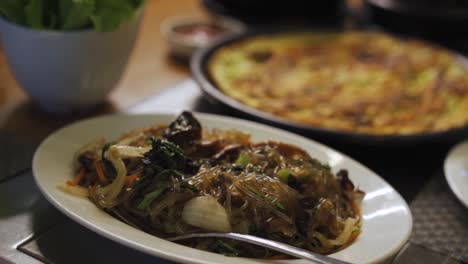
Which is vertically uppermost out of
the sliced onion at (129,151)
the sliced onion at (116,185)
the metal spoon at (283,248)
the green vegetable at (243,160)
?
the sliced onion at (129,151)

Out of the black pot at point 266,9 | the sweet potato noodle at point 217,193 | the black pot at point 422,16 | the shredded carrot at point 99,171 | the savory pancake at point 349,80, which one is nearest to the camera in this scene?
the sweet potato noodle at point 217,193

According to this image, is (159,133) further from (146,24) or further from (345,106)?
(146,24)

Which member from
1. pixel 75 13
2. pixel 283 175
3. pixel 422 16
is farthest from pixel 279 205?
pixel 422 16

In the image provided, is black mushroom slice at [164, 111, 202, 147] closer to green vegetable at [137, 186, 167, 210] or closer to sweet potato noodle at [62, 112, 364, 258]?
sweet potato noodle at [62, 112, 364, 258]

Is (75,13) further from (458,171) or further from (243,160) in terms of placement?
(458,171)

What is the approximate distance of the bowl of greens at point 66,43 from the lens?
1721 mm

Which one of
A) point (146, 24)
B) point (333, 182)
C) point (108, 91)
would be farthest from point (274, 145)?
point (146, 24)

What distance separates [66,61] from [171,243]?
83cm

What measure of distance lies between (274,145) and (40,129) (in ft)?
2.45

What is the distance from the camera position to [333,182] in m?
1.41

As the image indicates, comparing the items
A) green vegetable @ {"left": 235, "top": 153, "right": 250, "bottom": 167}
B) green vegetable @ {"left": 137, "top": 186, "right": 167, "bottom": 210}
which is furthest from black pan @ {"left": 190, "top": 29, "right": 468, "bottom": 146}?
green vegetable @ {"left": 137, "top": 186, "right": 167, "bottom": 210}

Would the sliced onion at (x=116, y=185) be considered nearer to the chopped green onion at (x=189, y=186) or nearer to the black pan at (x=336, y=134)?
the chopped green onion at (x=189, y=186)

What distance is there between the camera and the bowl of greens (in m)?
1.72

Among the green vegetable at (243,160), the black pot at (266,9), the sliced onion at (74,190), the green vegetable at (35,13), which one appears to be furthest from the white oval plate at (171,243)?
the black pot at (266,9)
